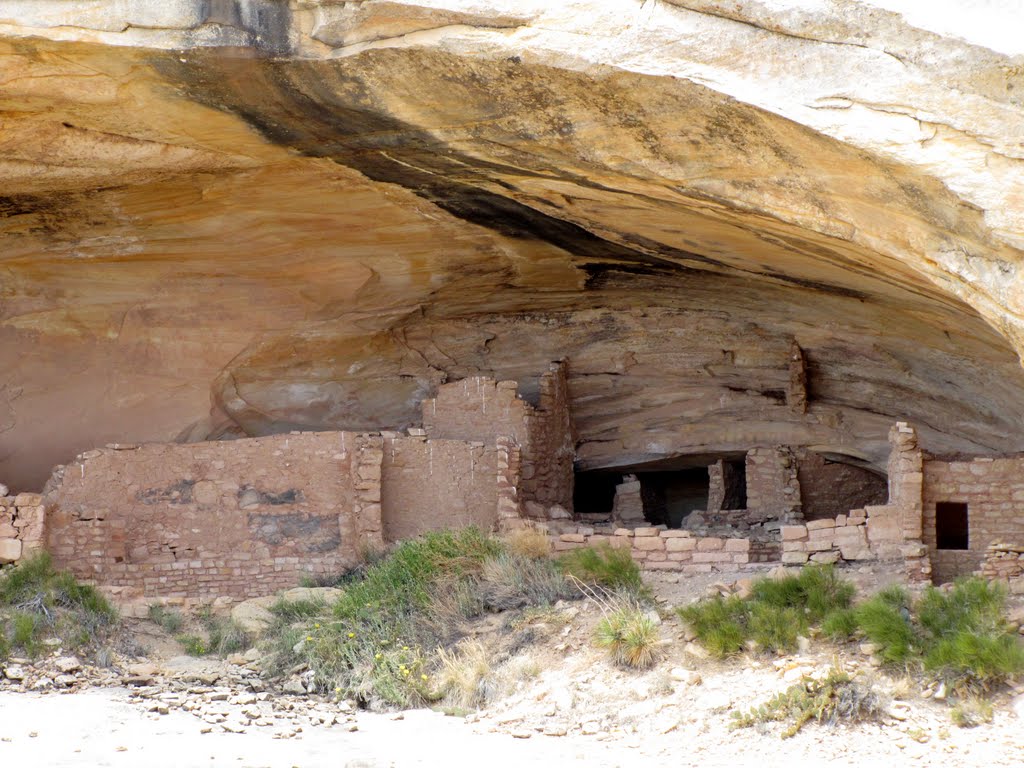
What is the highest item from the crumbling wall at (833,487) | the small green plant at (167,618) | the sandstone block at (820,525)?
the crumbling wall at (833,487)

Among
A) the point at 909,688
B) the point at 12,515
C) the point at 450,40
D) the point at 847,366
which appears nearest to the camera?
the point at 450,40

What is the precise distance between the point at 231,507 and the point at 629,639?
4.08m

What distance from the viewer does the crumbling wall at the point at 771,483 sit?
523 inches

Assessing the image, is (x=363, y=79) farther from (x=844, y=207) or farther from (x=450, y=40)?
(x=844, y=207)

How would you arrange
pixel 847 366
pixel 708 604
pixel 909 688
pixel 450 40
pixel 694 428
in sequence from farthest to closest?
pixel 694 428 → pixel 847 366 → pixel 708 604 → pixel 909 688 → pixel 450 40

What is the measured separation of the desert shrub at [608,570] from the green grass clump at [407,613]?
0.41 ft

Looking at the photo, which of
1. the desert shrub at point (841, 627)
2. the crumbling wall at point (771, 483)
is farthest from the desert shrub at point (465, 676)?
the crumbling wall at point (771, 483)

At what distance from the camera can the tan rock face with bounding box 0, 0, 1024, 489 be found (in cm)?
691

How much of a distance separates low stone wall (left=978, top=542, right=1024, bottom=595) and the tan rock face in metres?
1.48

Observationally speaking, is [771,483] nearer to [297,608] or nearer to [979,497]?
[979,497]

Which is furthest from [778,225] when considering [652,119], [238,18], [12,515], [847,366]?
[12,515]

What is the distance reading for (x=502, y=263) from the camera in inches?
456

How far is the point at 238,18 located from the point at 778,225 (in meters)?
3.27

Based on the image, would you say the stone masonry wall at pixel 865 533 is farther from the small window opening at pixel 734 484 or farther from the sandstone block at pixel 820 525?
the small window opening at pixel 734 484
